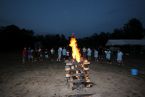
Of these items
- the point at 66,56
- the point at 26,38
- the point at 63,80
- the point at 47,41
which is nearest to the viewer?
the point at 63,80

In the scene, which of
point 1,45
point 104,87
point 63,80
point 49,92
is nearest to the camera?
point 49,92

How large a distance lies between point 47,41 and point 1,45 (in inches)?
663

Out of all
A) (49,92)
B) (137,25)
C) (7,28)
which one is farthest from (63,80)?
(137,25)

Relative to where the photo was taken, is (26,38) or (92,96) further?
(26,38)

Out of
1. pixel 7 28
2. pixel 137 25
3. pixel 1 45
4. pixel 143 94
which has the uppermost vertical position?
pixel 137 25

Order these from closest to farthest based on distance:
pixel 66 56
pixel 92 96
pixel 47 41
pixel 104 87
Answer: pixel 92 96 → pixel 104 87 → pixel 66 56 → pixel 47 41

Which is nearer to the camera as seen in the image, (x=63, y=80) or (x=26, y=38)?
(x=63, y=80)

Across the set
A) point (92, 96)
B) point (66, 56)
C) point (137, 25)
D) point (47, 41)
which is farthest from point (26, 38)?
point (137, 25)

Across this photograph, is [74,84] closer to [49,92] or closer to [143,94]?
[49,92]

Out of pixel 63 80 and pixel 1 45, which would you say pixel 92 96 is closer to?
pixel 63 80

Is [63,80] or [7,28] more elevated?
[7,28]

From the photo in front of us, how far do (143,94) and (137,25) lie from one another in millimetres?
86924

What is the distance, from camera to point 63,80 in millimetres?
14414

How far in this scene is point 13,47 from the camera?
51.2 meters
